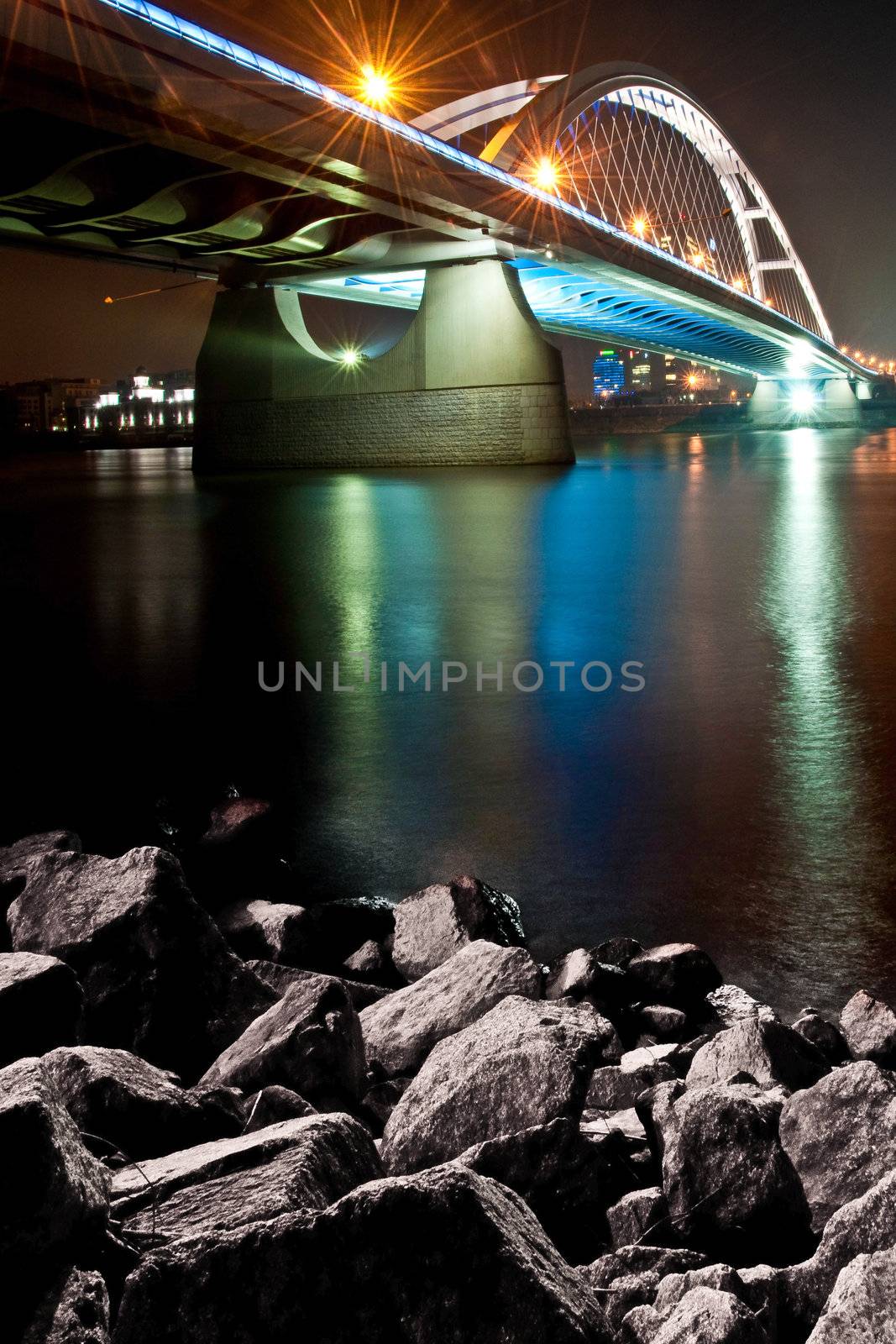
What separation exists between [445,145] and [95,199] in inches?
410

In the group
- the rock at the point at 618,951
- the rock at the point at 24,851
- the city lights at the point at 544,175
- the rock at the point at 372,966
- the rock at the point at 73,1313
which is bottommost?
the rock at the point at 372,966

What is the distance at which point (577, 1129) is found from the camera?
6.39ft

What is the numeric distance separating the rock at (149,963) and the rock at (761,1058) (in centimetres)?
108

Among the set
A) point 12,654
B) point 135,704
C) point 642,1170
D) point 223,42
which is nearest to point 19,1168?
point 642,1170

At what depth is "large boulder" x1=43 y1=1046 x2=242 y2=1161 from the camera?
194 centimetres

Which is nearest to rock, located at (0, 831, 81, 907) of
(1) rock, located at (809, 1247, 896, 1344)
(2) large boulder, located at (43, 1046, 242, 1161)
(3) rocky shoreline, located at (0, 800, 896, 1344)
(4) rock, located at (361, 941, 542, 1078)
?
(3) rocky shoreline, located at (0, 800, 896, 1344)

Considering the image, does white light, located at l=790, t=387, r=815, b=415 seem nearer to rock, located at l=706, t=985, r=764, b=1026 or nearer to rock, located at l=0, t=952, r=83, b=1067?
rock, located at l=706, t=985, r=764, b=1026

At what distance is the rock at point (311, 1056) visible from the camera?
2236mm

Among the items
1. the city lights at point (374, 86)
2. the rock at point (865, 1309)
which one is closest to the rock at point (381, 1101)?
the rock at point (865, 1309)

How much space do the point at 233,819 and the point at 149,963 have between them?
143cm

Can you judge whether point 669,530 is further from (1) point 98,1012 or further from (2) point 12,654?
(1) point 98,1012

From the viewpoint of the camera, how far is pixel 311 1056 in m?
2.25

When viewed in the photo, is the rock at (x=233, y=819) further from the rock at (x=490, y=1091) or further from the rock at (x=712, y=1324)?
the rock at (x=712, y=1324)

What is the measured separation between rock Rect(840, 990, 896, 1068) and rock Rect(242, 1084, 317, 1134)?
1.33 m
